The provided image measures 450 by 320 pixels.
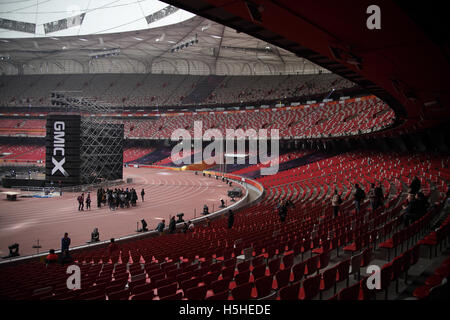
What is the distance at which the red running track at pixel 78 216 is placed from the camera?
17328 millimetres

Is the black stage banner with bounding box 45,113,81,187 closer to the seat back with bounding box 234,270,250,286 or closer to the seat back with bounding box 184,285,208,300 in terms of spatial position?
the seat back with bounding box 234,270,250,286

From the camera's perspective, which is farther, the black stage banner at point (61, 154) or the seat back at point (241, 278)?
the black stage banner at point (61, 154)

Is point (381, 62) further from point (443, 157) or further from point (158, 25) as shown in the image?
point (158, 25)

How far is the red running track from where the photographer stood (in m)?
17.3

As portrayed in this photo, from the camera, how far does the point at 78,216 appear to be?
74.4 ft

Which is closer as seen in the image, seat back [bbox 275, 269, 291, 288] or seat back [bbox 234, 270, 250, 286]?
seat back [bbox 275, 269, 291, 288]

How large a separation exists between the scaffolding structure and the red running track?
4913 mm

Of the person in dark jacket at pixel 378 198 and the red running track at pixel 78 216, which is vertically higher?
the person in dark jacket at pixel 378 198

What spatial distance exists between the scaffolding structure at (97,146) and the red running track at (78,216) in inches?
193


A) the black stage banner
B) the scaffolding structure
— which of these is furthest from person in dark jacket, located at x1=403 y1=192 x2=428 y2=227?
the scaffolding structure

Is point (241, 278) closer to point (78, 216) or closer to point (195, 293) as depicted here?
point (195, 293)

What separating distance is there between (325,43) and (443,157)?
915 inches

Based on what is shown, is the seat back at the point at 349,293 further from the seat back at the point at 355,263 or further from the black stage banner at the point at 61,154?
the black stage banner at the point at 61,154


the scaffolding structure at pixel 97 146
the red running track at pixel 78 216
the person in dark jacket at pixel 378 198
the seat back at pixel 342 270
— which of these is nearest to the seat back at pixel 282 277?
the seat back at pixel 342 270
